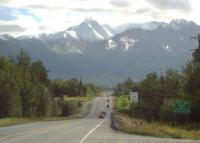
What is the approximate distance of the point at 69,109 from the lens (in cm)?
17562

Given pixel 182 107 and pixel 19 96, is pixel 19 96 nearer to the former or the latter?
pixel 19 96

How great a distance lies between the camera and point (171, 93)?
382 ft

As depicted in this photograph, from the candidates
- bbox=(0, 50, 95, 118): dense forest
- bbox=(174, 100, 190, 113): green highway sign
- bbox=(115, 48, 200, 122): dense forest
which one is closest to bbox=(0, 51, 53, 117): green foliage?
bbox=(0, 50, 95, 118): dense forest

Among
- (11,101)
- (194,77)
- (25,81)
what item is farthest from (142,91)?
(194,77)

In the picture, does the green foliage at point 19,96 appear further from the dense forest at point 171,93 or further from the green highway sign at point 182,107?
the green highway sign at point 182,107

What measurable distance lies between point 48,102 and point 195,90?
243ft

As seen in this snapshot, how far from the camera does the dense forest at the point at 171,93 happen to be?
212 feet

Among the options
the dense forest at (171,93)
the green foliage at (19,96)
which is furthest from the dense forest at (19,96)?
the dense forest at (171,93)

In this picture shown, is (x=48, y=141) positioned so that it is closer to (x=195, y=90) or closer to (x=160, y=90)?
(x=195, y=90)

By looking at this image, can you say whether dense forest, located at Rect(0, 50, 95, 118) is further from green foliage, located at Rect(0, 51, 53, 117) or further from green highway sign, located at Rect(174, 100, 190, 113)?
green highway sign, located at Rect(174, 100, 190, 113)

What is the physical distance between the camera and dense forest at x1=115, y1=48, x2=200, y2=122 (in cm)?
6469

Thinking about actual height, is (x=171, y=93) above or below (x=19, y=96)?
above

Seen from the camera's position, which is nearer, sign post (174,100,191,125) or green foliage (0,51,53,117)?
sign post (174,100,191,125)

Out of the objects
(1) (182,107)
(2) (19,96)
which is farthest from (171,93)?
(1) (182,107)
